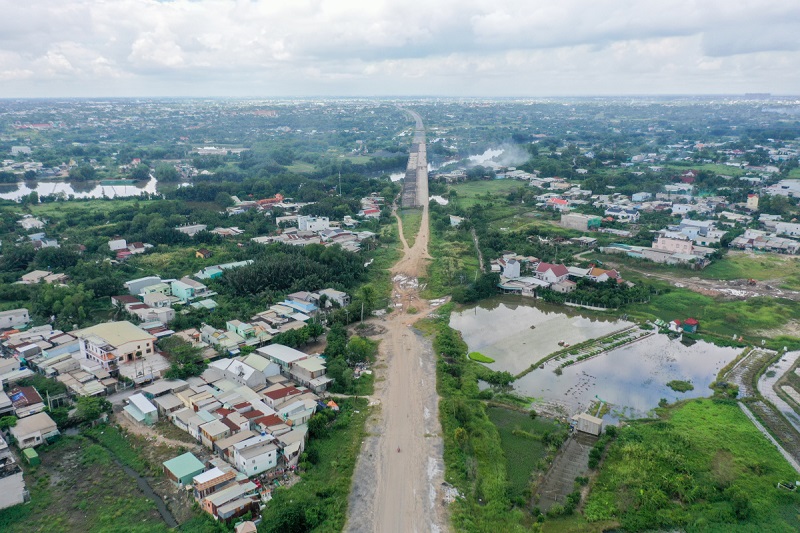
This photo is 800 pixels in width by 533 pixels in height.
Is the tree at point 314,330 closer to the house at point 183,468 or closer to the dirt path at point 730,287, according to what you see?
the house at point 183,468

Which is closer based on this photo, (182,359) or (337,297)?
(182,359)

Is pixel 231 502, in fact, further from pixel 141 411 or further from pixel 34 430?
pixel 34 430

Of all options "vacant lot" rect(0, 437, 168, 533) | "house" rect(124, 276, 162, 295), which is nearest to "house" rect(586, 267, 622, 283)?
"house" rect(124, 276, 162, 295)

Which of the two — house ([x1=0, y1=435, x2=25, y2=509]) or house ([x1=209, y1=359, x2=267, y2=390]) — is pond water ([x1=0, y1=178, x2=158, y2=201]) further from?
house ([x1=0, y1=435, x2=25, y2=509])

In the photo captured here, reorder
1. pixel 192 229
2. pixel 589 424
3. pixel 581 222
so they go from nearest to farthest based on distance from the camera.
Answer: pixel 589 424, pixel 192 229, pixel 581 222

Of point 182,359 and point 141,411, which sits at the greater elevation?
point 182,359

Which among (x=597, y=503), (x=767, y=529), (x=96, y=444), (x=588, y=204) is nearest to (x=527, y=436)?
(x=597, y=503)

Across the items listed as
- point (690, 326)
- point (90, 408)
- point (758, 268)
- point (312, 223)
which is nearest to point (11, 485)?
point (90, 408)

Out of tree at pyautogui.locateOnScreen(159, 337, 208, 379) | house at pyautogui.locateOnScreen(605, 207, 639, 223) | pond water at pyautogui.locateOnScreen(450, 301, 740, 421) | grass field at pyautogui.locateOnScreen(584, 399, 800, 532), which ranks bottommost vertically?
pond water at pyautogui.locateOnScreen(450, 301, 740, 421)
